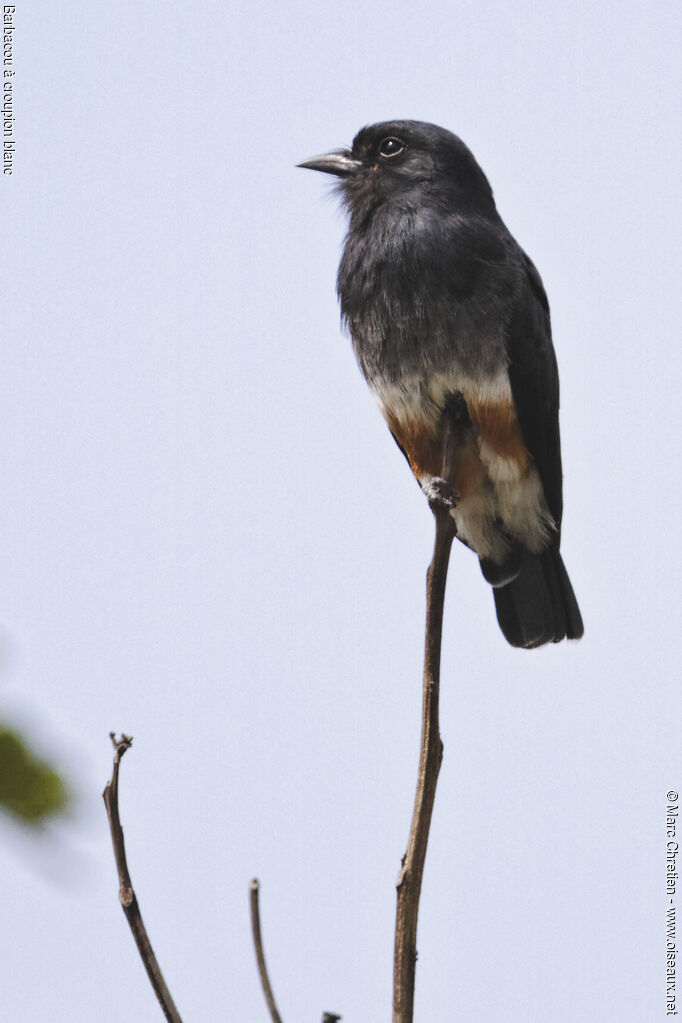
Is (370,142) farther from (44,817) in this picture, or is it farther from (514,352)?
(44,817)

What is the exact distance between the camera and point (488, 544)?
553 cm

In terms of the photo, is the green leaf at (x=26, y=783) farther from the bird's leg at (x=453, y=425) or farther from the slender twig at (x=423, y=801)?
the bird's leg at (x=453, y=425)

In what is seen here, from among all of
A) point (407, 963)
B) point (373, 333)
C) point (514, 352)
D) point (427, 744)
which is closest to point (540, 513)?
point (514, 352)

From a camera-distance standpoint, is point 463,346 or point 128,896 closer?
point 128,896

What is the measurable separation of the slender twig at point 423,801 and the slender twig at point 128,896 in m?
0.37

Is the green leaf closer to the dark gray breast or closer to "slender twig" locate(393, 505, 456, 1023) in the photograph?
"slender twig" locate(393, 505, 456, 1023)

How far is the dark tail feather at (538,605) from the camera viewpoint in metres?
5.45

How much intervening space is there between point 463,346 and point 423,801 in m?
2.75

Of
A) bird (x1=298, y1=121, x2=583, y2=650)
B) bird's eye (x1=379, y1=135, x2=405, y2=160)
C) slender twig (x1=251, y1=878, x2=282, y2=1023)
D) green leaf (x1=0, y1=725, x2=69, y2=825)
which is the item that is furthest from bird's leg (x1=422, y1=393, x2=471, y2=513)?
green leaf (x1=0, y1=725, x2=69, y2=825)

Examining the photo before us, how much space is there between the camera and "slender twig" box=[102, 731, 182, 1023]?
1714mm

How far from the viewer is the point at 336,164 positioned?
5.36 metres

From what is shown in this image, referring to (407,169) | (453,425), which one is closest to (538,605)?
(453,425)

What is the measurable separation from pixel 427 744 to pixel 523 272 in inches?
123

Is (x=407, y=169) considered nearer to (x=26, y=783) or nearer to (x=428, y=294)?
(x=428, y=294)
